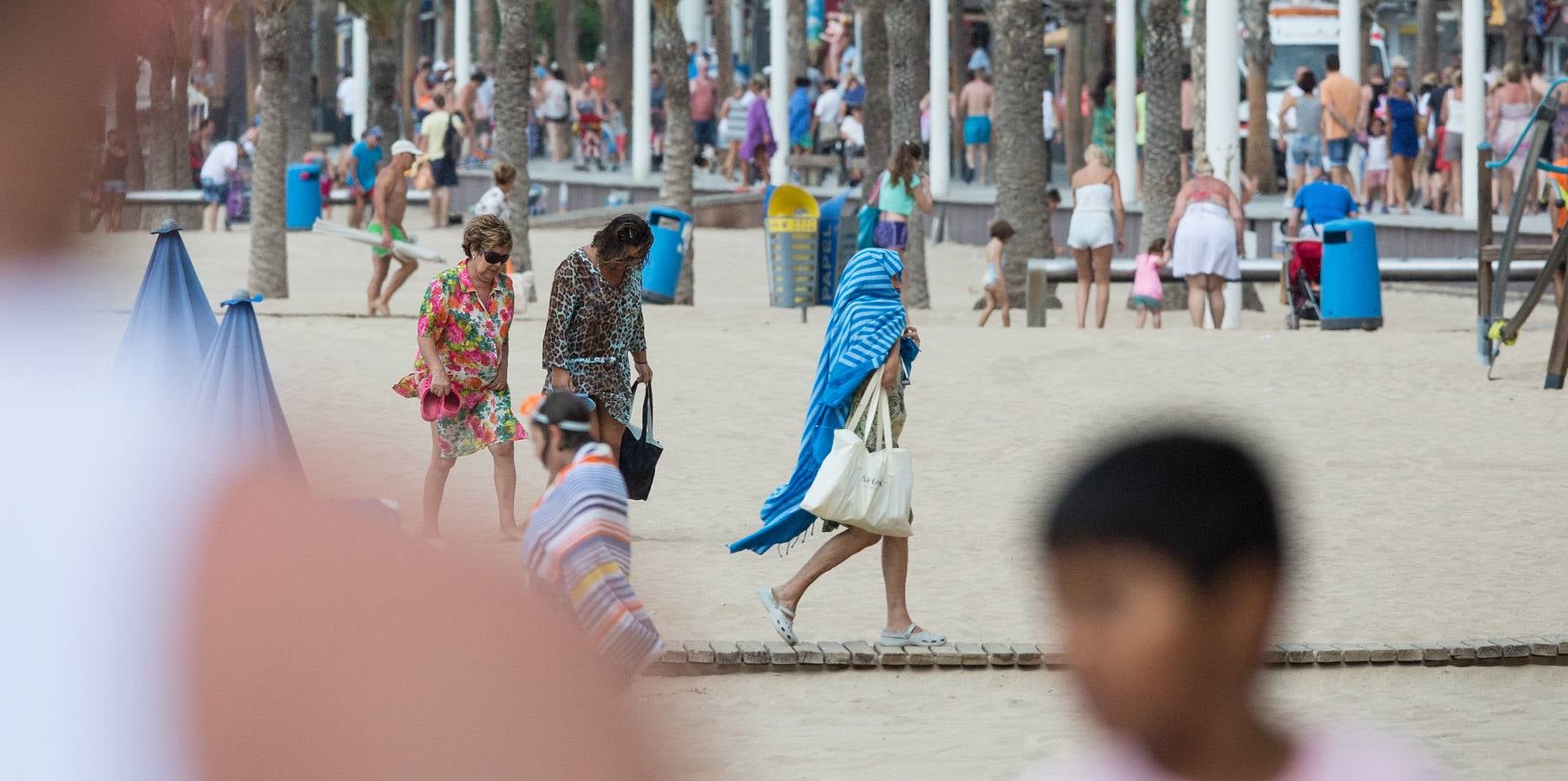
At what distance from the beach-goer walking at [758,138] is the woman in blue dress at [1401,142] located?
8126mm

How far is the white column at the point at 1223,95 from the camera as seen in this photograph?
20.4m

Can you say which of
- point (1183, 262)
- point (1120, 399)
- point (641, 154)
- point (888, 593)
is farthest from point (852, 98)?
point (888, 593)

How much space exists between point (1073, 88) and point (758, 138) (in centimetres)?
536

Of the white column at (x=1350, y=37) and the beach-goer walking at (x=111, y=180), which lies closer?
the beach-goer walking at (x=111, y=180)

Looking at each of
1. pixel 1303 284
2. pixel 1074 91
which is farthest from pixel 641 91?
pixel 1303 284

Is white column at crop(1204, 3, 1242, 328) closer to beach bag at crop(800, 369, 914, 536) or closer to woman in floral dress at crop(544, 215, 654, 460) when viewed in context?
woman in floral dress at crop(544, 215, 654, 460)

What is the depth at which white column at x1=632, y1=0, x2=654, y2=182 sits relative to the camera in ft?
98.5

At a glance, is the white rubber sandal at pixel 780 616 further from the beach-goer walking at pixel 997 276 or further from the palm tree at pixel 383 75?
the palm tree at pixel 383 75

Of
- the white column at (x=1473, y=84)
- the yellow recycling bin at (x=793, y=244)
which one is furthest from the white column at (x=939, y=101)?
the yellow recycling bin at (x=793, y=244)

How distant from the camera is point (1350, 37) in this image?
1000 inches

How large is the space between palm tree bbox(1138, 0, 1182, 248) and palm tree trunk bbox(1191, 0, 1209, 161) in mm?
1016

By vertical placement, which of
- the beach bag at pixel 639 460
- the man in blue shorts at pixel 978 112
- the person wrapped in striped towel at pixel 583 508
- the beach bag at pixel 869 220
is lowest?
the beach bag at pixel 639 460

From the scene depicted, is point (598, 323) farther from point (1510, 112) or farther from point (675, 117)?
point (1510, 112)

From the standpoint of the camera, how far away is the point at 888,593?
7105 millimetres
